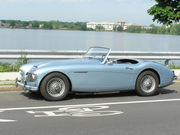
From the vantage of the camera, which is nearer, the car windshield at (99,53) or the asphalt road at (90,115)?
the asphalt road at (90,115)

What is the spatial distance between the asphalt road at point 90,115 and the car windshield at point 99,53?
1037 millimetres

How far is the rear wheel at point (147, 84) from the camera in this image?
11020 millimetres

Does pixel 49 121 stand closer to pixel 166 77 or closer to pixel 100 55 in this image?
pixel 100 55

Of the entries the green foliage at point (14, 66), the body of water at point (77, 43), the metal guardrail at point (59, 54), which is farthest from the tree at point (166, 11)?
the body of water at point (77, 43)

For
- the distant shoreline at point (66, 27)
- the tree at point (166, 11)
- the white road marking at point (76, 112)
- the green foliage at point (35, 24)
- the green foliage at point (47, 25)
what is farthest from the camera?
the green foliage at point (47, 25)

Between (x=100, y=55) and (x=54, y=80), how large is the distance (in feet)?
5.51

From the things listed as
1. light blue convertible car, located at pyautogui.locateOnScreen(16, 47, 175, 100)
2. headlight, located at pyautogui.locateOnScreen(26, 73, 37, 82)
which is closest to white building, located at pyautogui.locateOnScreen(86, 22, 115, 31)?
light blue convertible car, located at pyautogui.locateOnScreen(16, 47, 175, 100)

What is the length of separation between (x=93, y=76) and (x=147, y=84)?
1.68 m

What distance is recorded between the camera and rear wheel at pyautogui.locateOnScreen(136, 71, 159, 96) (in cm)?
1102

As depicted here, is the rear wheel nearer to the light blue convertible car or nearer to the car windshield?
the light blue convertible car

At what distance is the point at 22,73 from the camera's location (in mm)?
10555

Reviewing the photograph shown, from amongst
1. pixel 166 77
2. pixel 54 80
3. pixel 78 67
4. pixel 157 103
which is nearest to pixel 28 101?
pixel 54 80

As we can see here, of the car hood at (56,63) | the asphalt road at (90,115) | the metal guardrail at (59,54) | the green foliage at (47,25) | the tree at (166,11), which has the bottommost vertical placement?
the asphalt road at (90,115)

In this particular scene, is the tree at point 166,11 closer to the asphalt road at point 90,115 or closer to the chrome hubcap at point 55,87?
the asphalt road at point 90,115
